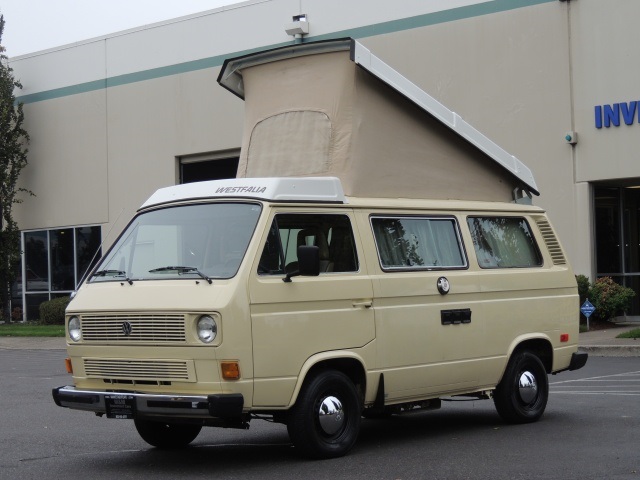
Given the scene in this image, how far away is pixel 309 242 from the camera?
31.4ft

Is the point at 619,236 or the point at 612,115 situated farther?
the point at 619,236

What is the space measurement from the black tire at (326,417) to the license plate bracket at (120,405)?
1286 mm

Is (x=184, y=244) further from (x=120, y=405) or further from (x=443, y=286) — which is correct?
(x=443, y=286)

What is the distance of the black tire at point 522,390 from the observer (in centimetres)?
1119

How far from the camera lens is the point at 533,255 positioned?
38.9 ft

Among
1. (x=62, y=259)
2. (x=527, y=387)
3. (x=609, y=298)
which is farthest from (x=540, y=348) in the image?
(x=62, y=259)

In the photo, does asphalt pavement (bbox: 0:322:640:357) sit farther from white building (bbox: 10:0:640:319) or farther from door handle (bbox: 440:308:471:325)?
door handle (bbox: 440:308:471:325)

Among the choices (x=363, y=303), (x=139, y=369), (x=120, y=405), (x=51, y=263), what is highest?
(x=51, y=263)

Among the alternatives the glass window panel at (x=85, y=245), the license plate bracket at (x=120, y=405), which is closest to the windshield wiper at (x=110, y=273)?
the license plate bracket at (x=120, y=405)

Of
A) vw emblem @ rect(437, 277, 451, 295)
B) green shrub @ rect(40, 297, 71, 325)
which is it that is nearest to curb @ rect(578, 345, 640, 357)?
vw emblem @ rect(437, 277, 451, 295)

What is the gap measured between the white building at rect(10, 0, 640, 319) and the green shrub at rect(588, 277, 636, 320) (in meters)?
0.90

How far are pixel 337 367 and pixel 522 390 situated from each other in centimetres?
267

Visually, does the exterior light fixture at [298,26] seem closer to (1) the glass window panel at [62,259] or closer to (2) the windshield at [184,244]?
(1) the glass window panel at [62,259]

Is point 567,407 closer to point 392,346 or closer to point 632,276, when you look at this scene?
point 392,346
